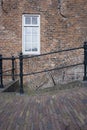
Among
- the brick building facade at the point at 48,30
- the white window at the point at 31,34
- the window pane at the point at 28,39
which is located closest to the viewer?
the brick building facade at the point at 48,30

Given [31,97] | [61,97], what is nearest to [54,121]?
[61,97]

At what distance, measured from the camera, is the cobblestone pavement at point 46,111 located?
4605mm

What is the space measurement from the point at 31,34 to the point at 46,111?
722cm

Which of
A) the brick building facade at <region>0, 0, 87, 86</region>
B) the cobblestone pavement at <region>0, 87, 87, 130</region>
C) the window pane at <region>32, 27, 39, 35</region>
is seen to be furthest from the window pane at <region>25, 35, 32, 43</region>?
the cobblestone pavement at <region>0, 87, 87, 130</region>

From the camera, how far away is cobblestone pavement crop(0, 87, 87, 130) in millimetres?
4605

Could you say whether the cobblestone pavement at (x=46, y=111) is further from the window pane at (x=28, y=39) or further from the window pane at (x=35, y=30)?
the window pane at (x=35, y=30)

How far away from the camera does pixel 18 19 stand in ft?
39.5

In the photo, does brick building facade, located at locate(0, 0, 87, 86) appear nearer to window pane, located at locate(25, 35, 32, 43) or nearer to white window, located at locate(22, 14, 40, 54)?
white window, located at locate(22, 14, 40, 54)

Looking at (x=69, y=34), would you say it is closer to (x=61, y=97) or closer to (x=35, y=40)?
(x=35, y=40)

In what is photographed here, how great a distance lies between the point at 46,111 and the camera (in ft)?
18.2

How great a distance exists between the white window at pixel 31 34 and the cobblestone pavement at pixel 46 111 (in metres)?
5.13

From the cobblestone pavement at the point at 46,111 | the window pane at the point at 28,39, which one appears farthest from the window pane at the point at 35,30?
the cobblestone pavement at the point at 46,111

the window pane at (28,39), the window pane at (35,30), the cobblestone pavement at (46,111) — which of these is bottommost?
the cobblestone pavement at (46,111)

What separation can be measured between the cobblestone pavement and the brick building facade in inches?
192
